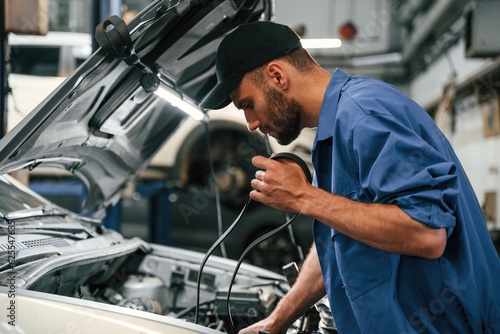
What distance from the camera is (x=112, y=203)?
3.06 meters

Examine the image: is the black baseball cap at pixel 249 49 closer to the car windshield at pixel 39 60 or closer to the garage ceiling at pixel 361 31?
the car windshield at pixel 39 60

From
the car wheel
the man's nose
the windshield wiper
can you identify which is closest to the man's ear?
the man's nose

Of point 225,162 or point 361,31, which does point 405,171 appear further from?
point 361,31

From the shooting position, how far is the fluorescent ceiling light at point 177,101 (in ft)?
7.39

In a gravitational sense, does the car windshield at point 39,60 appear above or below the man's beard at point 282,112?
below

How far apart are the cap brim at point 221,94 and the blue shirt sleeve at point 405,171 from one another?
44 centimetres

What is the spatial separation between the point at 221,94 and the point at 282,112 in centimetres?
20

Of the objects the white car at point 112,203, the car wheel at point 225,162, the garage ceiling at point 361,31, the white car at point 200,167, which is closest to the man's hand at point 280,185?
the white car at point 112,203

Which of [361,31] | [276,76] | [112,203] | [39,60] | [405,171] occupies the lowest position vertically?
[361,31]

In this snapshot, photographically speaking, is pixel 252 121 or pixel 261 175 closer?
pixel 261 175

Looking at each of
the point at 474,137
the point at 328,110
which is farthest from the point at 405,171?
the point at 474,137

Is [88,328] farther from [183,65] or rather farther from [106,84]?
[183,65]

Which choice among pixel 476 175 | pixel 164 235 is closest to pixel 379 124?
pixel 164 235

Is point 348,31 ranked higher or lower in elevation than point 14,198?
lower
